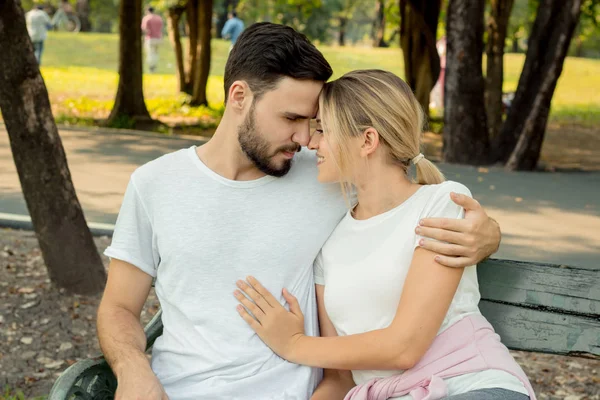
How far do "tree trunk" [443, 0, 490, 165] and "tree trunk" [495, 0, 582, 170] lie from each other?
16.1 inches

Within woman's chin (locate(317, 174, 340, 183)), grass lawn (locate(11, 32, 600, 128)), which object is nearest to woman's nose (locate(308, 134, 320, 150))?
woman's chin (locate(317, 174, 340, 183))

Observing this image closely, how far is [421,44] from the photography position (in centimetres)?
1567

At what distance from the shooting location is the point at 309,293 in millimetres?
3020

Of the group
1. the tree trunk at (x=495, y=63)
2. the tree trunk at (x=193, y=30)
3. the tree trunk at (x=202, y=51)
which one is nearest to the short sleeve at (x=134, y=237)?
the tree trunk at (x=495, y=63)

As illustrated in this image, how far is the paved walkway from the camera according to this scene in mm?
7781

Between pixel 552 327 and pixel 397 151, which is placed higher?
pixel 397 151

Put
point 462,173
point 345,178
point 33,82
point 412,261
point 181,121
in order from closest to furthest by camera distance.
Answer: point 412,261 < point 345,178 < point 33,82 < point 462,173 < point 181,121

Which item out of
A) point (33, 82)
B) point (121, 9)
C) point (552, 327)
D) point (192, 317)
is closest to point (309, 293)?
point (192, 317)

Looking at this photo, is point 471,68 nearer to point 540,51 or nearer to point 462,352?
point 540,51

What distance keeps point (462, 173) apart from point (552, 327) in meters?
8.21

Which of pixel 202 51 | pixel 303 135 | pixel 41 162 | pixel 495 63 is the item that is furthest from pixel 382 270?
pixel 202 51

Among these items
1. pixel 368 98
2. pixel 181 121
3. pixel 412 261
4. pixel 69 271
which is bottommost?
pixel 181 121

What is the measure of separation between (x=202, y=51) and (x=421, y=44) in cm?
455

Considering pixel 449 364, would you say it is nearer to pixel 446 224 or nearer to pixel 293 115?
pixel 446 224
